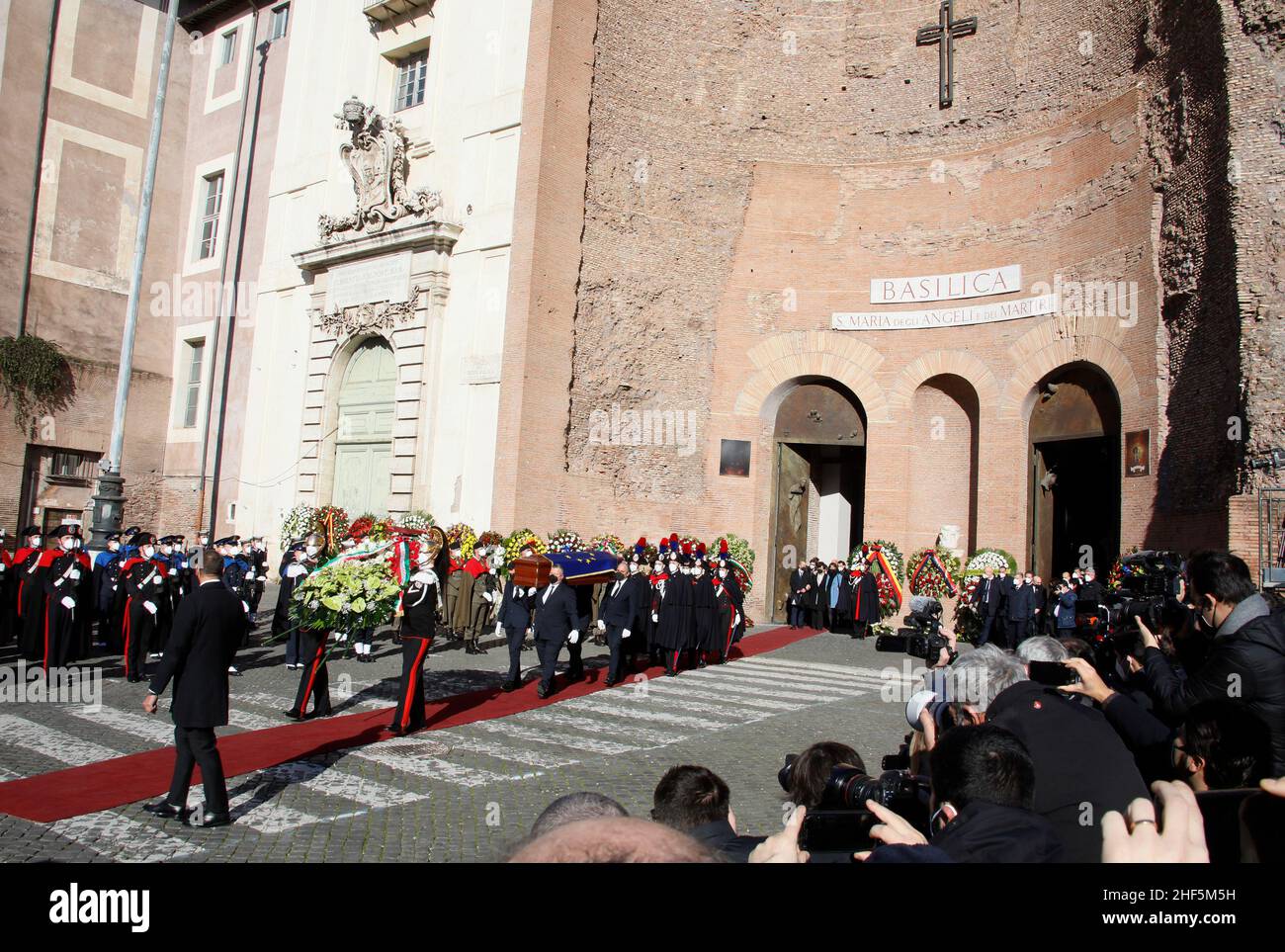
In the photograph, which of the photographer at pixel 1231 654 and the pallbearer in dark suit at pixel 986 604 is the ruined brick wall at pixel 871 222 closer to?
the pallbearer in dark suit at pixel 986 604

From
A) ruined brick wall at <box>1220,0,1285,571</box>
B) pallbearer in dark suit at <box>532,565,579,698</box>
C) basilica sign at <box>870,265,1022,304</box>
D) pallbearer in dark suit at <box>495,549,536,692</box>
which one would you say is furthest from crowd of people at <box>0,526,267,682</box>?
basilica sign at <box>870,265,1022,304</box>

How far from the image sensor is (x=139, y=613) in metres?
12.2

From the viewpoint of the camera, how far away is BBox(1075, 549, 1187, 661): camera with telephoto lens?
515 centimetres

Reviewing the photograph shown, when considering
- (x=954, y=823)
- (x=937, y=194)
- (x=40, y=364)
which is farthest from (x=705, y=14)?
(x=954, y=823)

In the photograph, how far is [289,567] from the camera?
47.2 feet

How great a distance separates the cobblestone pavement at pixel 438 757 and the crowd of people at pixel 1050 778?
937 mm

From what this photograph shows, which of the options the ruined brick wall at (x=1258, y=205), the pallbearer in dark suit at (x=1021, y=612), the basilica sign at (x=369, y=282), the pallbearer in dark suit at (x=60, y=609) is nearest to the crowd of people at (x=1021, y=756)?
the pallbearer in dark suit at (x=60, y=609)

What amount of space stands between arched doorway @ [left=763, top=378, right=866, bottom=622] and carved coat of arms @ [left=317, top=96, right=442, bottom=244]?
11103 millimetres

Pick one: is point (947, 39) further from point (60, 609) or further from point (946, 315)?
point (60, 609)

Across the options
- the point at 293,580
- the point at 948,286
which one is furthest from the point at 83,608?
the point at 948,286

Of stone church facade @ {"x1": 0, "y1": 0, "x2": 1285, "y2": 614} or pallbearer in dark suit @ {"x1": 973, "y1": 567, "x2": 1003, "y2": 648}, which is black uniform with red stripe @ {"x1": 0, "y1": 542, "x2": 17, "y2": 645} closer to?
stone church facade @ {"x1": 0, "y1": 0, "x2": 1285, "y2": 614}

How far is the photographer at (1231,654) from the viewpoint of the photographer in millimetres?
3908
